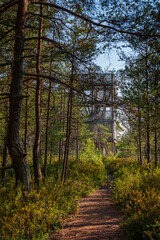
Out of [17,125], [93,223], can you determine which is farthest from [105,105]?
[93,223]

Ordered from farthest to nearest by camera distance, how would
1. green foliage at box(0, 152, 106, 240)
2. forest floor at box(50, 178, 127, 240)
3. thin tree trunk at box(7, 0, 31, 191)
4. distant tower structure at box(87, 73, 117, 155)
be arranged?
distant tower structure at box(87, 73, 117, 155) < thin tree trunk at box(7, 0, 31, 191) < forest floor at box(50, 178, 127, 240) < green foliage at box(0, 152, 106, 240)

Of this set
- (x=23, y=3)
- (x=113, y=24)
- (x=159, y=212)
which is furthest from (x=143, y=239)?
(x=23, y=3)

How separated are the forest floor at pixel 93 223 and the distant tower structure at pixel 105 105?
3509 mm

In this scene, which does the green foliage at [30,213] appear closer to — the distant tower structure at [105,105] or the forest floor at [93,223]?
the forest floor at [93,223]

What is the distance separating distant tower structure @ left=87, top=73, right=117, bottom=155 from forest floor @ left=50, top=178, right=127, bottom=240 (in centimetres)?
351

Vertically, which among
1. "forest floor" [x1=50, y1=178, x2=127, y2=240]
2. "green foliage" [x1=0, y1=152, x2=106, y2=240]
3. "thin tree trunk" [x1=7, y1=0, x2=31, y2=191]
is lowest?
"forest floor" [x1=50, y1=178, x2=127, y2=240]

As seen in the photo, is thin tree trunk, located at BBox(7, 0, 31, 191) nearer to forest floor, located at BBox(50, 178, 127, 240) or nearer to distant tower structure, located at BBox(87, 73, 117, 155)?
forest floor, located at BBox(50, 178, 127, 240)

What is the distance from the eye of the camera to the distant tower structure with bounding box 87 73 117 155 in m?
6.04

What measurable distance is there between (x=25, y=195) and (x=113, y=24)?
5.28 m

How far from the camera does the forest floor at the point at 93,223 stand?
4.79m

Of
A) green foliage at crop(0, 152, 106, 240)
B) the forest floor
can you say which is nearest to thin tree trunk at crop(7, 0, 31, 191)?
green foliage at crop(0, 152, 106, 240)

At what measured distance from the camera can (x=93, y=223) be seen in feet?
18.7

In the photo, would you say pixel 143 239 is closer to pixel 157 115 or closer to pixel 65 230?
pixel 65 230

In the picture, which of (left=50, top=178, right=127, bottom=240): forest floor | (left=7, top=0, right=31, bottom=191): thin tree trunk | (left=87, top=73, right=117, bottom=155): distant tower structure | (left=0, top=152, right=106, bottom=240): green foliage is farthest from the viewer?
(left=87, top=73, right=117, bottom=155): distant tower structure
